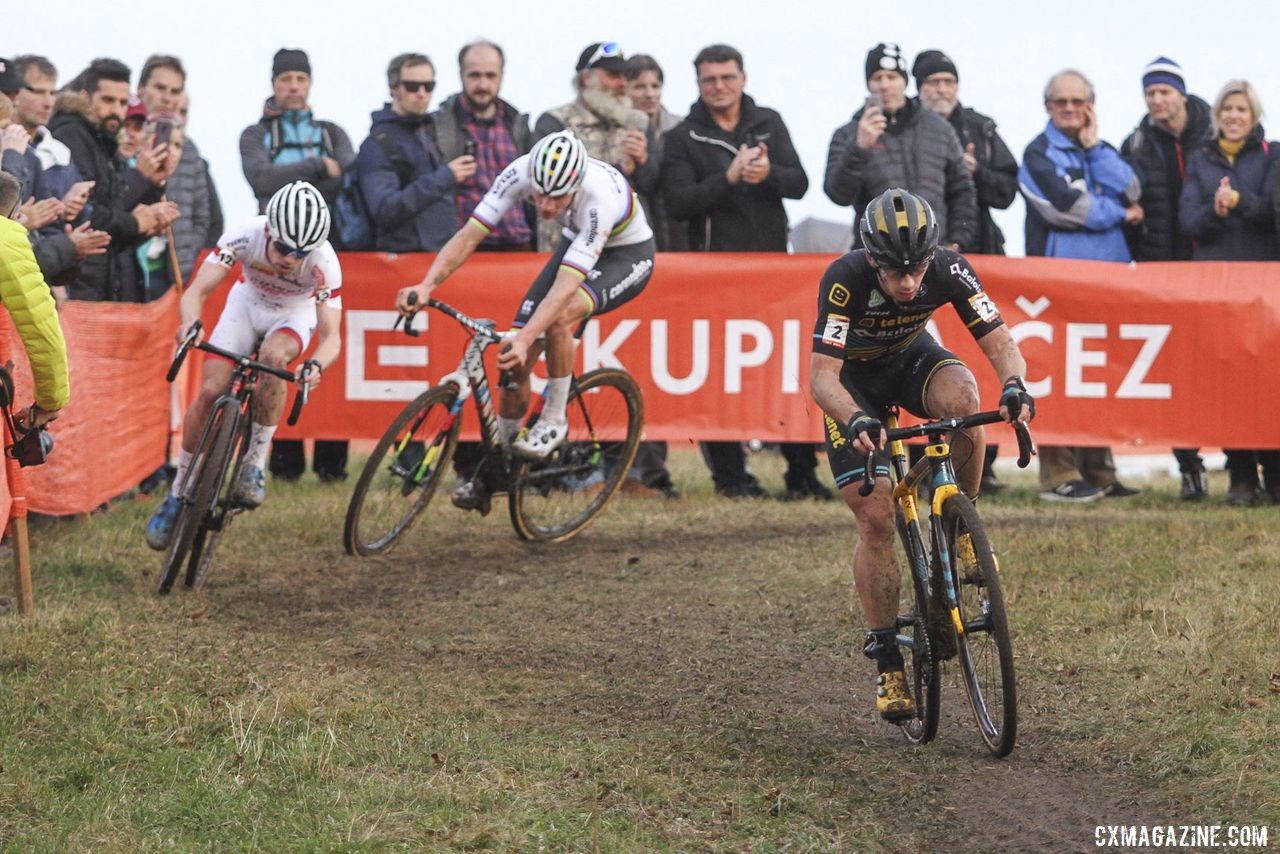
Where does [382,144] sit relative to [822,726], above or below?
above

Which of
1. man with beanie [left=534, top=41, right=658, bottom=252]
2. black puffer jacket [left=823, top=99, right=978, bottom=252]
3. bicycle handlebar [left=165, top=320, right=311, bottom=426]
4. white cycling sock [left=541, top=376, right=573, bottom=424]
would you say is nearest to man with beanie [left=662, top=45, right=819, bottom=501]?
man with beanie [left=534, top=41, right=658, bottom=252]

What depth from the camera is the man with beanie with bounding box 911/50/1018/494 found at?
45.8ft

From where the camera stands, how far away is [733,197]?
44.7ft

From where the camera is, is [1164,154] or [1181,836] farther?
[1164,154]

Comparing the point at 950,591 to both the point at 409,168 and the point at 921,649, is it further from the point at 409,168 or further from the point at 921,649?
the point at 409,168

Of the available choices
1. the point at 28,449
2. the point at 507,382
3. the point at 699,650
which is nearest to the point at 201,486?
the point at 28,449

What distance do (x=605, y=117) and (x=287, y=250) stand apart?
13.5 feet

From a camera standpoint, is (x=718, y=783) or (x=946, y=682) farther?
(x=946, y=682)

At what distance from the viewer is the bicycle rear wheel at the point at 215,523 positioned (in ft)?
32.9

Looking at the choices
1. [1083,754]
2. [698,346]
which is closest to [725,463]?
[698,346]

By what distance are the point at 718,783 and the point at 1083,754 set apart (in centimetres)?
144

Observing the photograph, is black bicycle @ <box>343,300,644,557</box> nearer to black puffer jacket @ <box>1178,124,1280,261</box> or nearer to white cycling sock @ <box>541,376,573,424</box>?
white cycling sock @ <box>541,376,573,424</box>

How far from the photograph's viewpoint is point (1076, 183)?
44.6 ft

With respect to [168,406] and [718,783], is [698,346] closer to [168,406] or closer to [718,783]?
[168,406]
